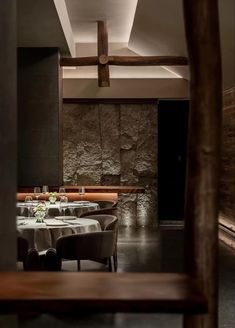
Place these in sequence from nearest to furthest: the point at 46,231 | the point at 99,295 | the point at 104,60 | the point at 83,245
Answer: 1. the point at 99,295
2. the point at 83,245
3. the point at 46,231
4. the point at 104,60

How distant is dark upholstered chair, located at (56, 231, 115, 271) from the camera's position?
5445 millimetres


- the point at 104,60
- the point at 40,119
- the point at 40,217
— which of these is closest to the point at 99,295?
the point at 40,217

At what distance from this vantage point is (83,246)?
5.50m

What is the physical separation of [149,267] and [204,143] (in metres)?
4.60

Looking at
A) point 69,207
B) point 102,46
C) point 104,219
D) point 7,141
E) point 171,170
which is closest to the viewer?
point 7,141

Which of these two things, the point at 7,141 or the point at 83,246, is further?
the point at 83,246

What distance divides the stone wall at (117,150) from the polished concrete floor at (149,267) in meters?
0.85

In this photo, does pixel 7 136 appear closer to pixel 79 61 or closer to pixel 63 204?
pixel 63 204

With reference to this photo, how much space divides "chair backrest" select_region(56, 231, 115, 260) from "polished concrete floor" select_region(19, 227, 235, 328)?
70 cm

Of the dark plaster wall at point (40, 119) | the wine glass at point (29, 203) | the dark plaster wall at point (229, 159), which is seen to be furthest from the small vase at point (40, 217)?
the dark plaster wall at point (229, 159)

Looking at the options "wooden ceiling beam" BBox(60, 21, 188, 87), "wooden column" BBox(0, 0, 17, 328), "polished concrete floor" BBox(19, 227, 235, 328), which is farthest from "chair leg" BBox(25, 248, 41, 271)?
"wooden ceiling beam" BBox(60, 21, 188, 87)

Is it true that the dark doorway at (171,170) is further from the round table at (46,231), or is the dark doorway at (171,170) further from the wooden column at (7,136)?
the wooden column at (7,136)

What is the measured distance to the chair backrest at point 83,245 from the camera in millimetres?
5445

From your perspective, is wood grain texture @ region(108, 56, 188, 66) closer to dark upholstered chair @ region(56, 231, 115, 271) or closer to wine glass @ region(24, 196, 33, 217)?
wine glass @ region(24, 196, 33, 217)
